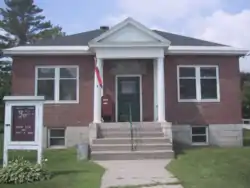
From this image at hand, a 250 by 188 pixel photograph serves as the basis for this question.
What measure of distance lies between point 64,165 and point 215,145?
332 inches

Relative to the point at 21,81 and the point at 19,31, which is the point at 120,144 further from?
the point at 19,31

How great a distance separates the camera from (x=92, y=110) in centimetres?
1798

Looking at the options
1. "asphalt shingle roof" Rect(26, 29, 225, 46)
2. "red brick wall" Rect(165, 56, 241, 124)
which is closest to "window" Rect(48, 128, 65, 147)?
"asphalt shingle roof" Rect(26, 29, 225, 46)

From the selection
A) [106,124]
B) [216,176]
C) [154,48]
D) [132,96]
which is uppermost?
[154,48]

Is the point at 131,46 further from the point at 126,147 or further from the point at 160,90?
the point at 126,147

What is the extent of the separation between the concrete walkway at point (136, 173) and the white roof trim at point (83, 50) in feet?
21.4

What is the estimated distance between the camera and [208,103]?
1830cm

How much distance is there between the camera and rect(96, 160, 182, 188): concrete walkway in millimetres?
8945

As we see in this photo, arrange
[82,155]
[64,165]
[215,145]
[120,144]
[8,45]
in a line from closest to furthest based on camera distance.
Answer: [64,165] → [82,155] → [120,144] → [215,145] → [8,45]

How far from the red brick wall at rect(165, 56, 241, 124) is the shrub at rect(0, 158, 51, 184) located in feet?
32.1

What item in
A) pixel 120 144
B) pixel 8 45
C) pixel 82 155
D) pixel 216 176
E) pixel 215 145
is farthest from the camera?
pixel 8 45

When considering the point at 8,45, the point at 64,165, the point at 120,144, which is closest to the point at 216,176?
the point at 64,165

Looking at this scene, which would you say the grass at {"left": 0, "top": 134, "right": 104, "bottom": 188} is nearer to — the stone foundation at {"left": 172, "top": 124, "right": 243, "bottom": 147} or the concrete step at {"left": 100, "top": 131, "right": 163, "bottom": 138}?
the concrete step at {"left": 100, "top": 131, "right": 163, "bottom": 138}

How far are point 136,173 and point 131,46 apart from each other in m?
7.46
